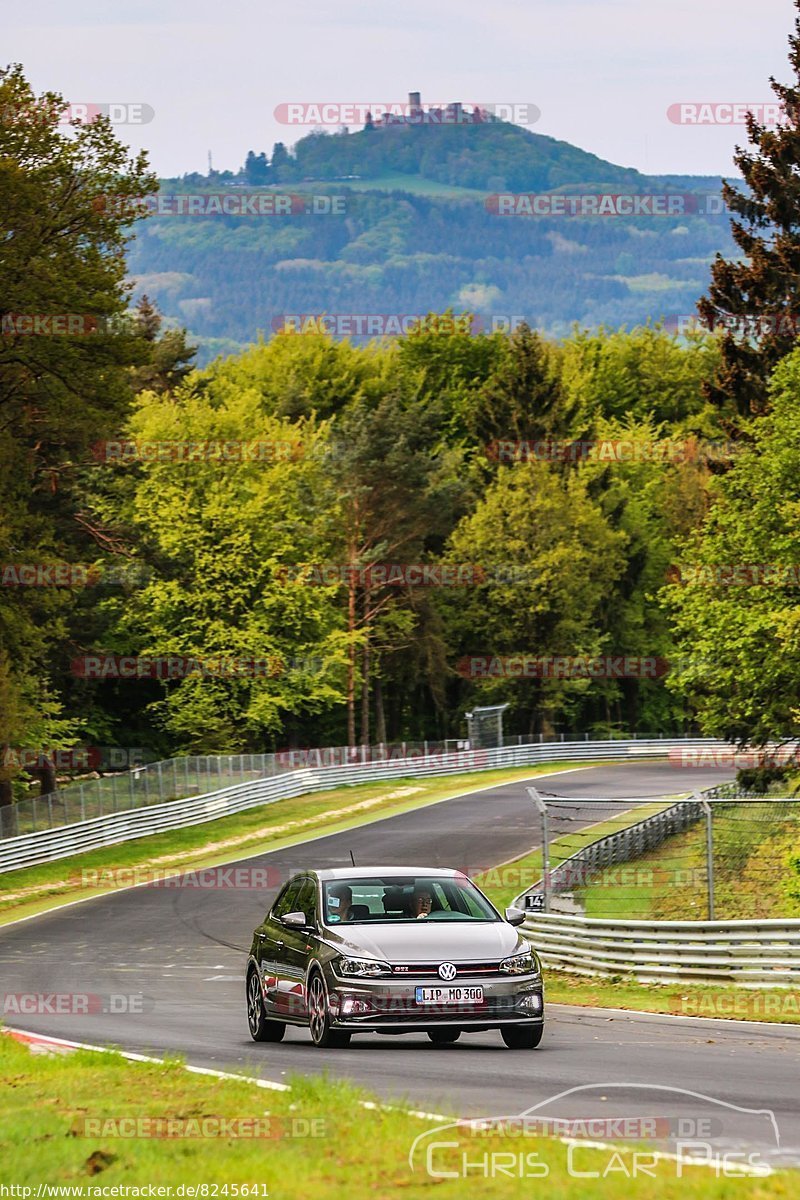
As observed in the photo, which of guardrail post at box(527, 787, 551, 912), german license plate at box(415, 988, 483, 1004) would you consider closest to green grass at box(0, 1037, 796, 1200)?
german license plate at box(415, 988, 483, 1004)

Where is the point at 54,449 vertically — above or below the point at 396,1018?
above

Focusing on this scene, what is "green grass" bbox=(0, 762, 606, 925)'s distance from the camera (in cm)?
4259

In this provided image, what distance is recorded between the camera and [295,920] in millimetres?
15352

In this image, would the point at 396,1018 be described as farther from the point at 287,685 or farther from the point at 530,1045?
the point at 287,685

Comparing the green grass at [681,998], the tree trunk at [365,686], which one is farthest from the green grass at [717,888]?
the tree trunk at [365,686]

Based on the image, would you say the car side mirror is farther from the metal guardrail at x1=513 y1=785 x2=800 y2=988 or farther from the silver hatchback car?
the metal guardrail at x1=513 y1=785 x2=800 y2=988

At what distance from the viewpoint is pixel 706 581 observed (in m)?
42.1

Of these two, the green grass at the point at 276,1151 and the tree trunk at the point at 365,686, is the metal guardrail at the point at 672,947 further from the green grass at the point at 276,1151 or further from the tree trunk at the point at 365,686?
the tree trunk at the point at 365,686

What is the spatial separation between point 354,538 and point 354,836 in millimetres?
32329

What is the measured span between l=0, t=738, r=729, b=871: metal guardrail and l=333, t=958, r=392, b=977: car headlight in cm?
3130

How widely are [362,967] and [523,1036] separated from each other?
1.49 metres

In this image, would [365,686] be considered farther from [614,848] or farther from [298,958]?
[298,958]

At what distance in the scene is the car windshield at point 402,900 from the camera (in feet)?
50.0

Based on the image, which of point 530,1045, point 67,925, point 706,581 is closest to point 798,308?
point 706,581
